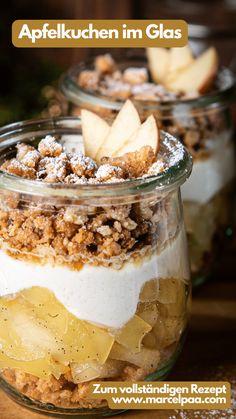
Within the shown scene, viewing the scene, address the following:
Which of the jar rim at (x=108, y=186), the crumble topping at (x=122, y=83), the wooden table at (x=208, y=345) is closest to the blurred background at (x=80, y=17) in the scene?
the crumble topping at (x=122, y=83)

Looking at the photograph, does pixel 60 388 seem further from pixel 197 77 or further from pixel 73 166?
pixel 197 77

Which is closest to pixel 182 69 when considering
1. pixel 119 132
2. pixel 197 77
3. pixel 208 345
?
pixel 197 77

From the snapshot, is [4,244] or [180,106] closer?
[4,244]

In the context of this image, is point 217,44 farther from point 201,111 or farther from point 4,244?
point 4,244

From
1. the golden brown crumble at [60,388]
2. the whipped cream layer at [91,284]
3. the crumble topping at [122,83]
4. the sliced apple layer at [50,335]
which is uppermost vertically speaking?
the crumble topping at [122,83]

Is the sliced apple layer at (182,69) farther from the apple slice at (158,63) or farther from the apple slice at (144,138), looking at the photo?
the apple slice at (144,138)

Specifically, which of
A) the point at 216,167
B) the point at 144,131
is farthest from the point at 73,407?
the point at 216,167

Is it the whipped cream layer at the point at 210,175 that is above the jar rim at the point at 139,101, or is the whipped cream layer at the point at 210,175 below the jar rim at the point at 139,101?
below
